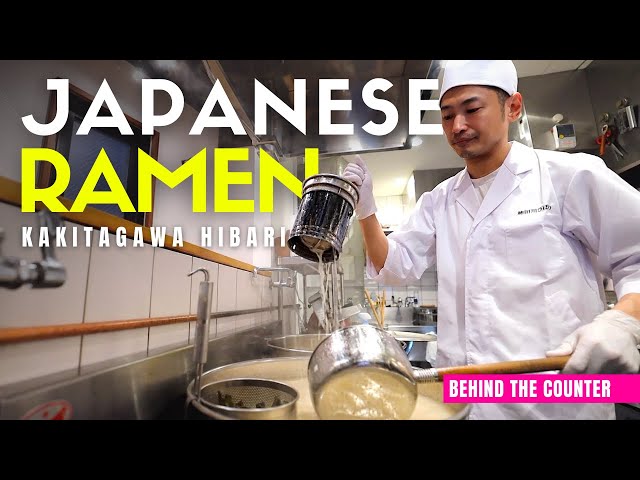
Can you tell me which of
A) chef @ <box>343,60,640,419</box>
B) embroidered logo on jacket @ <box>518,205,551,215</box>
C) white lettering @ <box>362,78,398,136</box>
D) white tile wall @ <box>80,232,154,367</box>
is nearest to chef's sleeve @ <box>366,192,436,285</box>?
chef @ <box>343,60,640,419</box>

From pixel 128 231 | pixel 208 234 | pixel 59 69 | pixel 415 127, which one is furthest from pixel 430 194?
pixel 59 69

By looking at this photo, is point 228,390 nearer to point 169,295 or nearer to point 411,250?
point 169,295

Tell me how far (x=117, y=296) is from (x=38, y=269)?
1.10ft

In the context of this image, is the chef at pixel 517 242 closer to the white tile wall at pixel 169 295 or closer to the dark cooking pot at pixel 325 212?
the dark cooking pot at pixel 325 212

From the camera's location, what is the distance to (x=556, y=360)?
2.18 ft

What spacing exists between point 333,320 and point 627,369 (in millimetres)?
958

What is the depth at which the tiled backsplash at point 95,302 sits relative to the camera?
56cm

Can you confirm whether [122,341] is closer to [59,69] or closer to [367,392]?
[367,392]

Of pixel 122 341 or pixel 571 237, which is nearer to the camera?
pixel 122 341

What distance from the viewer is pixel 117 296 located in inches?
31.2

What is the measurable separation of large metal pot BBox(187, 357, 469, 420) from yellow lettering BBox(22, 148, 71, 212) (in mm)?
431

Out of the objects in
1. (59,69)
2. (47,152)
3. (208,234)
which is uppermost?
(59,69)

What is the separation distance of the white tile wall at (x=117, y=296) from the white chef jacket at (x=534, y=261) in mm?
951

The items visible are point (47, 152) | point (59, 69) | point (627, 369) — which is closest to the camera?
point (627, 369)
